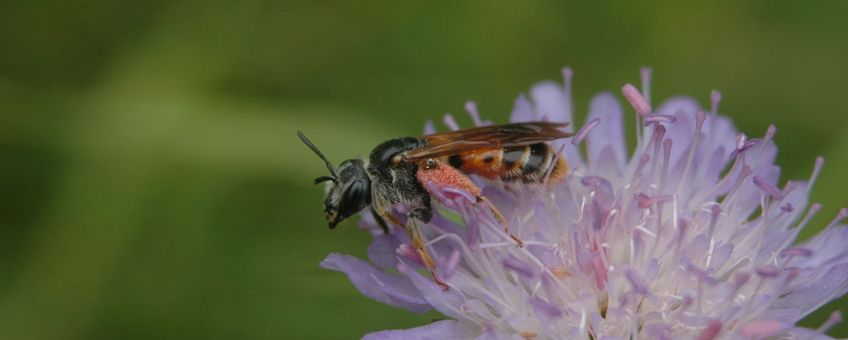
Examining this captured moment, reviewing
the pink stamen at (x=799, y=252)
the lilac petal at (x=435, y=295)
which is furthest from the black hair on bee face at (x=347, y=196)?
the pink stamen at (x=799, y=252)

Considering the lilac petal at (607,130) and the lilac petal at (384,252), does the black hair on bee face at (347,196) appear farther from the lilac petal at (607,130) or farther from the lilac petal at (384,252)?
the lilac petal at (607,130)

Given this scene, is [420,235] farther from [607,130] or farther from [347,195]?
[607,130]

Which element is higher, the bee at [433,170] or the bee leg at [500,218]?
the bee at [433,170]

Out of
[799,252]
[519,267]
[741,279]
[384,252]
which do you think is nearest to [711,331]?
[741,279]

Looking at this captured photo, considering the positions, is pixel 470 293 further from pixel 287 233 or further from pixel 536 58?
pixel 536 58

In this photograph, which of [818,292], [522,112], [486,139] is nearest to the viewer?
[818,292]

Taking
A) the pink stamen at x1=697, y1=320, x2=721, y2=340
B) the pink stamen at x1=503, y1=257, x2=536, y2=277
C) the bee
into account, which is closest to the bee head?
the bee
